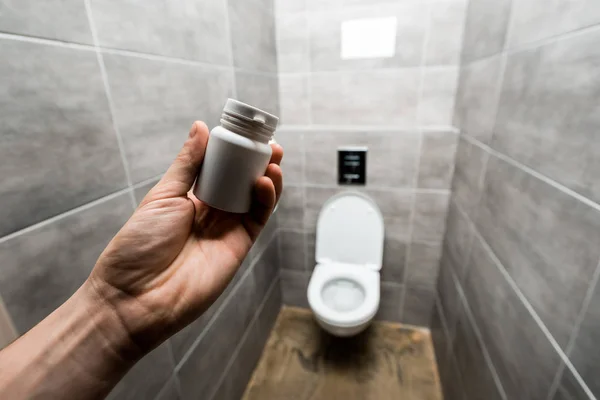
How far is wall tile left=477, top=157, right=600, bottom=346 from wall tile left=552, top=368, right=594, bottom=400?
53 millimetres

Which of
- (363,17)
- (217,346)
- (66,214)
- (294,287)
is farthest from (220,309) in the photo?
(363,17)

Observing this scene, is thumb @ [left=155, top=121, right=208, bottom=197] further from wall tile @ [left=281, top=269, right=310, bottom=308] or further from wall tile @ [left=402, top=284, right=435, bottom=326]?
wall tile @ [left=402, top=284, right=435, bottom=326]

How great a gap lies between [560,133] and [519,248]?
28 cm

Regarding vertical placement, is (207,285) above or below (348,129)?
below

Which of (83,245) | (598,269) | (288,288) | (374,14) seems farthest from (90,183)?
(288,288)

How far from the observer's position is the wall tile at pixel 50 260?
47 centimetres

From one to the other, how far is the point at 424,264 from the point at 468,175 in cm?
59

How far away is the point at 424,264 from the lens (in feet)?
4.93

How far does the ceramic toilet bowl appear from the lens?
1.19 meters

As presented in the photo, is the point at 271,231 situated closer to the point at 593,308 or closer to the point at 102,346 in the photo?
the point at 102,346

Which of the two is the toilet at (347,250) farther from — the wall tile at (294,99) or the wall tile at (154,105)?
the wall tile at (154,105)

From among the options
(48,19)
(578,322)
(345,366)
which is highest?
(48,19)

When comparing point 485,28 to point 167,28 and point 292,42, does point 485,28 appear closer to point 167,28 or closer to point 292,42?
point 292,42

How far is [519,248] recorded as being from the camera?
70cm
